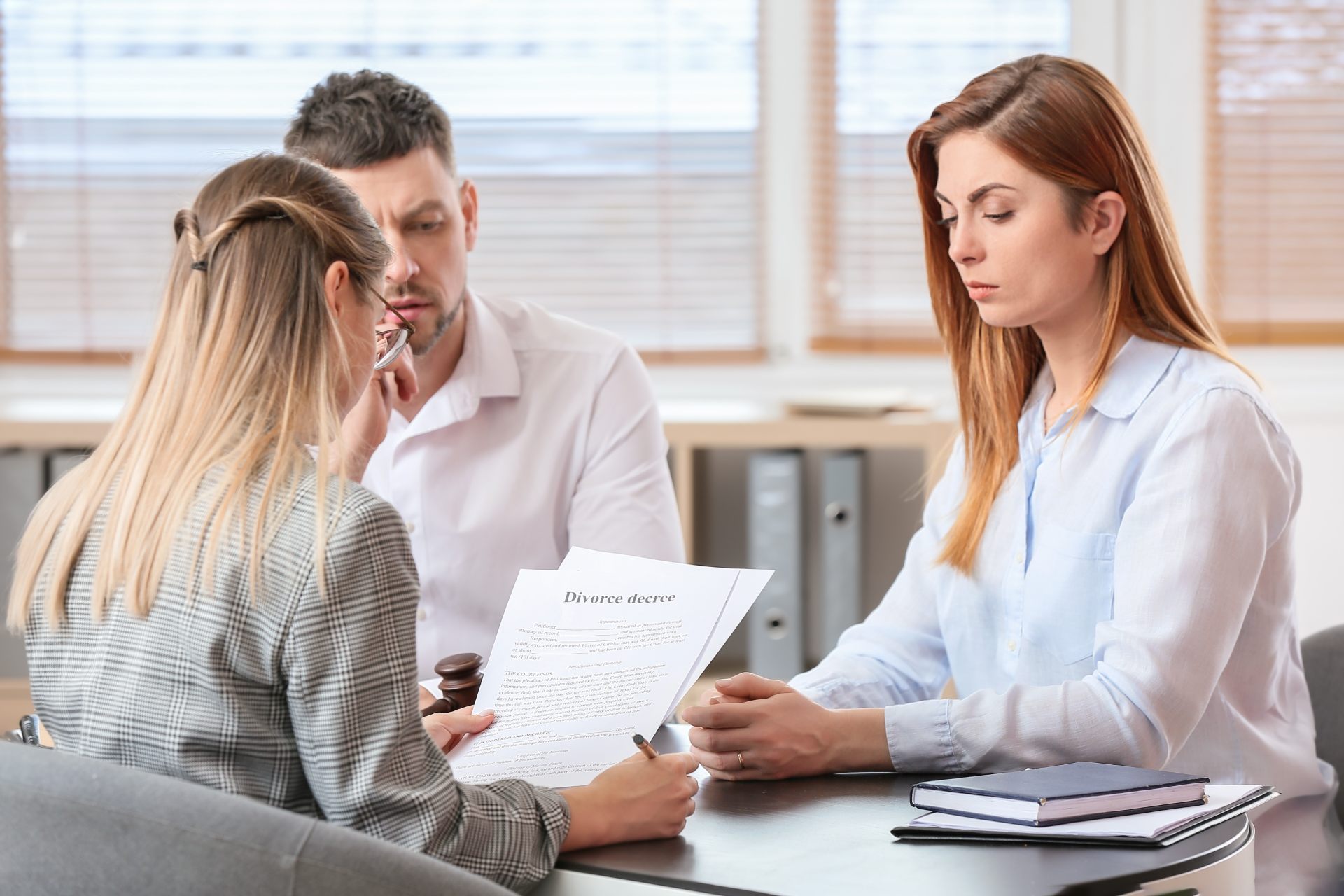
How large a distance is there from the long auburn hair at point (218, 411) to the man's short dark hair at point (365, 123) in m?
0.69

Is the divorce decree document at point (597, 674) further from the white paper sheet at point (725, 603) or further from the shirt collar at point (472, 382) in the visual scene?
the shirt collar at point (472, 382)

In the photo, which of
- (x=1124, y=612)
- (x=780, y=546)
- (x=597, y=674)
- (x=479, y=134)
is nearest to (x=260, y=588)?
(x=597, y=674)

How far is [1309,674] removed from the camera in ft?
5.18

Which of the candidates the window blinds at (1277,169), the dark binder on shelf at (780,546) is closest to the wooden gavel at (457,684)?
the dark binder on shelf at (780,546)

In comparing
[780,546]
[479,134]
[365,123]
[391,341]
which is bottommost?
[780,546]

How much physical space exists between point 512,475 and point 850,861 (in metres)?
0.97

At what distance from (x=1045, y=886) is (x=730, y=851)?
0.74 ft

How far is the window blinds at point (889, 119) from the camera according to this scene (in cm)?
300

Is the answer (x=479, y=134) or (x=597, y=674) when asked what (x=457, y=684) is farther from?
(x=479, y=134)

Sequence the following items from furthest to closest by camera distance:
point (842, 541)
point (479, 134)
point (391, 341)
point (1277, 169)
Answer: point (479, 134), point (1277, 169), point (842, 541), point (391, 341)

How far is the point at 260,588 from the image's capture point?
0.90 m

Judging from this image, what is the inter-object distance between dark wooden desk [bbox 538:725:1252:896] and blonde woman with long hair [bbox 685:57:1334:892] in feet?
0.45

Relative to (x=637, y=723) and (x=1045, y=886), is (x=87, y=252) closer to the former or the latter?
(x=637, y=723)

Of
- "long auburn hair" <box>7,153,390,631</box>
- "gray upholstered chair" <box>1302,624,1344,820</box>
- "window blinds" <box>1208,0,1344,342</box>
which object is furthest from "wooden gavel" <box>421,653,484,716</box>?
"window blinds" <box>1208,0,1344,342</box>
